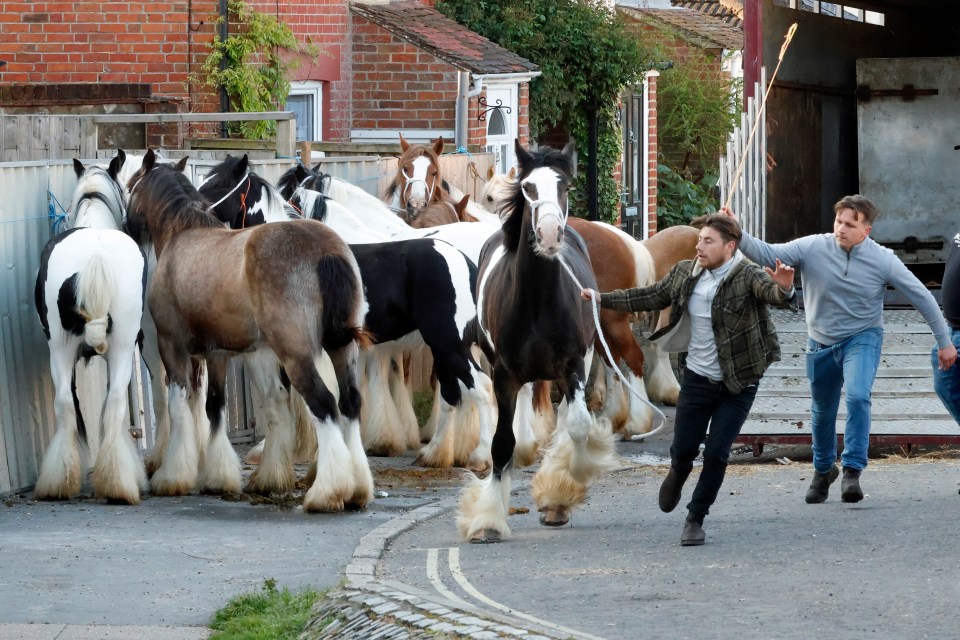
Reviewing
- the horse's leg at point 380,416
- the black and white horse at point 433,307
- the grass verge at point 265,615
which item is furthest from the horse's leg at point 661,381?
the grass verge at point 265,615

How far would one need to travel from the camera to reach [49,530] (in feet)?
27.5

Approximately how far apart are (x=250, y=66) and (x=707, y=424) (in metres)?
10.3

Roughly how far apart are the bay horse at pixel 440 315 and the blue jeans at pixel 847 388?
266 cm

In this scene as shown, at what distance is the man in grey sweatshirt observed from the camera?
328 inches

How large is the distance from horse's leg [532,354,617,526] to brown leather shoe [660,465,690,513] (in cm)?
44

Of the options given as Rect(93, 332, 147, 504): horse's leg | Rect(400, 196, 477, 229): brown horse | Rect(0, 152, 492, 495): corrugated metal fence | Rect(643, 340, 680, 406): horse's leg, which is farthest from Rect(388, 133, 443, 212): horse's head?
Rect(93, 332, 147, 504): horse's leg

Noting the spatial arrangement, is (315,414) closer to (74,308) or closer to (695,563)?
(74,308)

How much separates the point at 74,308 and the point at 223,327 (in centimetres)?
86

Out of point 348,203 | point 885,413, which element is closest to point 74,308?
point 348,203

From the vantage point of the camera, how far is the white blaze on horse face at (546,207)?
7555 millimetres

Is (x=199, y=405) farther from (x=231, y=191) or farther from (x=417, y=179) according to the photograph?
(x=417, y=179)

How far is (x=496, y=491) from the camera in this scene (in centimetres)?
813

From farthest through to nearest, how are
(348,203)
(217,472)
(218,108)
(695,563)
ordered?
1. (218,108)
2. (348,203)
3. (217,472)
4. (695,563)

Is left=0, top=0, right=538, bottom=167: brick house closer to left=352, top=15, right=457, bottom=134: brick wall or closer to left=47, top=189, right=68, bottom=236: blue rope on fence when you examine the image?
left=352, top=15, right=457, bottom=134: brick wall
